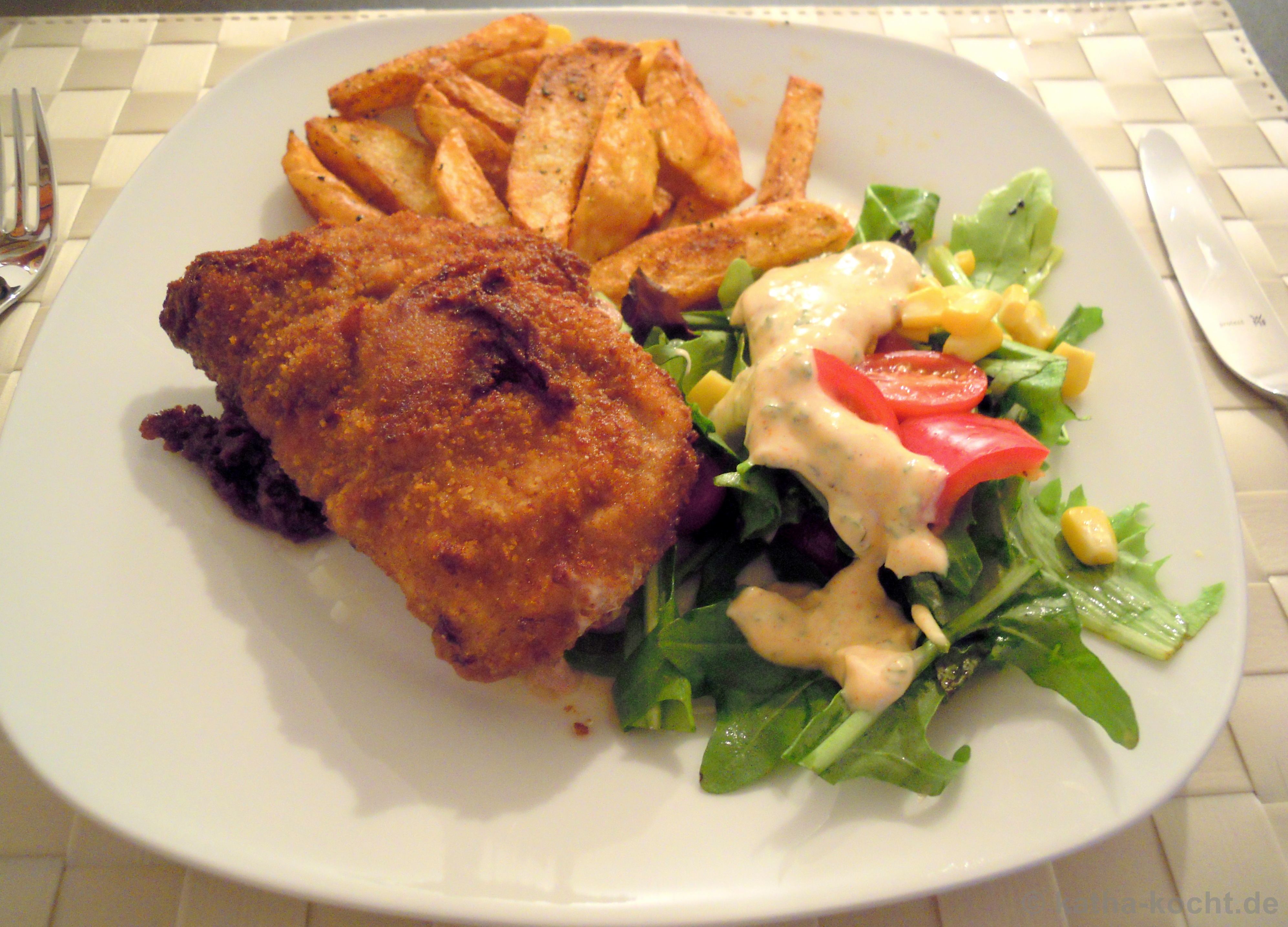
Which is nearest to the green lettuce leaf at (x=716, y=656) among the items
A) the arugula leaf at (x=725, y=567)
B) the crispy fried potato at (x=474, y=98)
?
the arugula leaf at (x=725, y=567)

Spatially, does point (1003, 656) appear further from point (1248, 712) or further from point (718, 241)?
point (718, 241)

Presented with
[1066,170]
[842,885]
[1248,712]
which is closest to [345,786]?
[842,885]

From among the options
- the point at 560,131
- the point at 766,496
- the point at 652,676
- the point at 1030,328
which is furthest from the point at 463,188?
the point at 1030,328

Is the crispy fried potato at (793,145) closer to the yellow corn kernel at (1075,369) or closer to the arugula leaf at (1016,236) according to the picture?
the arugula leaf at (1016,236)

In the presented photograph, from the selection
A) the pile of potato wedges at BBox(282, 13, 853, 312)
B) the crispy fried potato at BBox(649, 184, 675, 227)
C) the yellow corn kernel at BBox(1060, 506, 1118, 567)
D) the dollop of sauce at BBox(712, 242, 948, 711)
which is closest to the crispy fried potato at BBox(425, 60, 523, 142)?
the pile of potato wedges at BBox(282, 13, 853, 312)

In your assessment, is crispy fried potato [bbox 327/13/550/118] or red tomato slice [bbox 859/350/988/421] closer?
red tomato slice [bbox 859/350/988/421]

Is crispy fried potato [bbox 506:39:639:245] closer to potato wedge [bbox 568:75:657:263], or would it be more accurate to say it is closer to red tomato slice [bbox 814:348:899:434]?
A: potato wedge [bbox 568:75:657:263]
